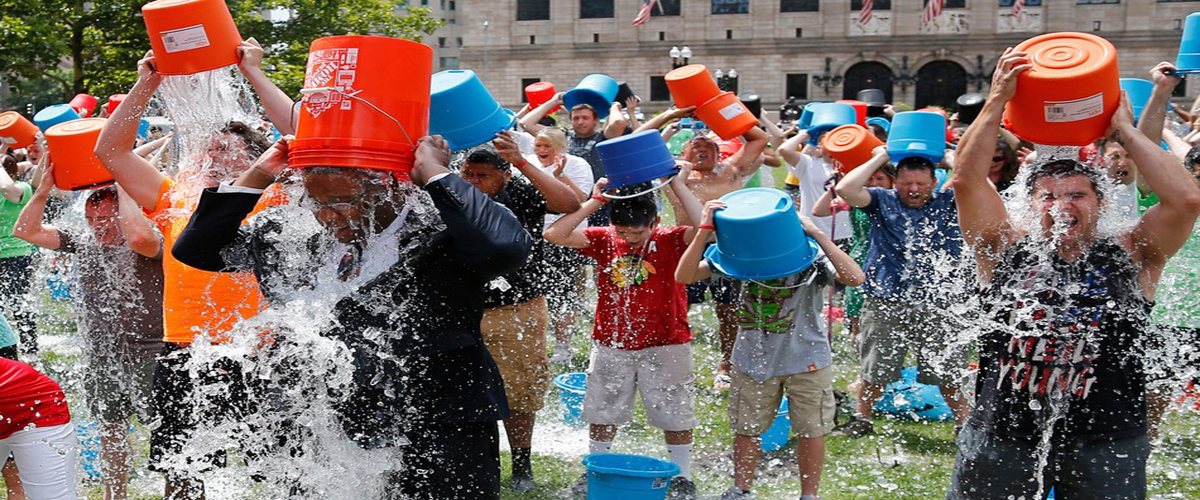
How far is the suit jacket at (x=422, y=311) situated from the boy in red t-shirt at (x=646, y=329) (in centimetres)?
203

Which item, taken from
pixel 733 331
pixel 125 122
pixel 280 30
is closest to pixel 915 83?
pixel 280 30

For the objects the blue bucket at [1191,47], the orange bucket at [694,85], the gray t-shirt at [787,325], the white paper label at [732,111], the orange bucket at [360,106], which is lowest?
the gray t-shirt at [787,325]

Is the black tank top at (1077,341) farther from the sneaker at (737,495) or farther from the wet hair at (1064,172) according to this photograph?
the sneaker at (737,495)

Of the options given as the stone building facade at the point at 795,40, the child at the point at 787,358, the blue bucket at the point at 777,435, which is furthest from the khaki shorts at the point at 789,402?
the stone building facade at the point at 795,40

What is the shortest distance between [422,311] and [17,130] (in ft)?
22.5

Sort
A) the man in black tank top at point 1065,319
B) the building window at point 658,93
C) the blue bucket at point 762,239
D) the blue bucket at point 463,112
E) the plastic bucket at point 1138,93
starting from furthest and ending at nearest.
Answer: the building window at point 658,93
the plastic bucket at point 1138,93
the blue bucket at point 762,239
the blue bucket at point 463,112
the man in black tank top at point 1065,319

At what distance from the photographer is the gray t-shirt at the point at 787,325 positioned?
4750 mm

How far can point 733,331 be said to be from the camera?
253 inches

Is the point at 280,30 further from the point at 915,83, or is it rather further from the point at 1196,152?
the point at 915,83

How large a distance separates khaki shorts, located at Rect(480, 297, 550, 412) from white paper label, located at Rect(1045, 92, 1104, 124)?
2.81 meters

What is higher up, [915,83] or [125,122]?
[125,122]

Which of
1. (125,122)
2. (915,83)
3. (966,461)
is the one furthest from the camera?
(915,83)

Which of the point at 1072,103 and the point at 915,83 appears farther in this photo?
the point at 915,83

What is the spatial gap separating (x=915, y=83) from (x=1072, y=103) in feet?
175
